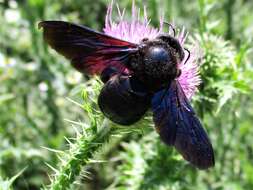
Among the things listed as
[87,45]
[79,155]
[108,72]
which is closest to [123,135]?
[79,155]

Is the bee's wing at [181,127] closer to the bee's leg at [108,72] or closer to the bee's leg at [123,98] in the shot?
the bee's leg at [123,98]

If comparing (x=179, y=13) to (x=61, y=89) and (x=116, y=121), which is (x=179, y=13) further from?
(x=116, y=121)

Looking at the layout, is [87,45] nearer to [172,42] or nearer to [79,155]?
[172,42]

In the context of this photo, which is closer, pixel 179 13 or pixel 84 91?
pixel 84 91

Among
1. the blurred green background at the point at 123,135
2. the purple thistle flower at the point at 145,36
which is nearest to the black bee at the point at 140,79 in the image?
the purple thistle flower at the point at 145,36

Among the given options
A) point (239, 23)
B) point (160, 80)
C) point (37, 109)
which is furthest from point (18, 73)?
point (160, 80)

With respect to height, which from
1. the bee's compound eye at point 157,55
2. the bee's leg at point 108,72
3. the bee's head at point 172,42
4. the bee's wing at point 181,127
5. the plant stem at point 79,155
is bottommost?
the plant stem at point 79,155
